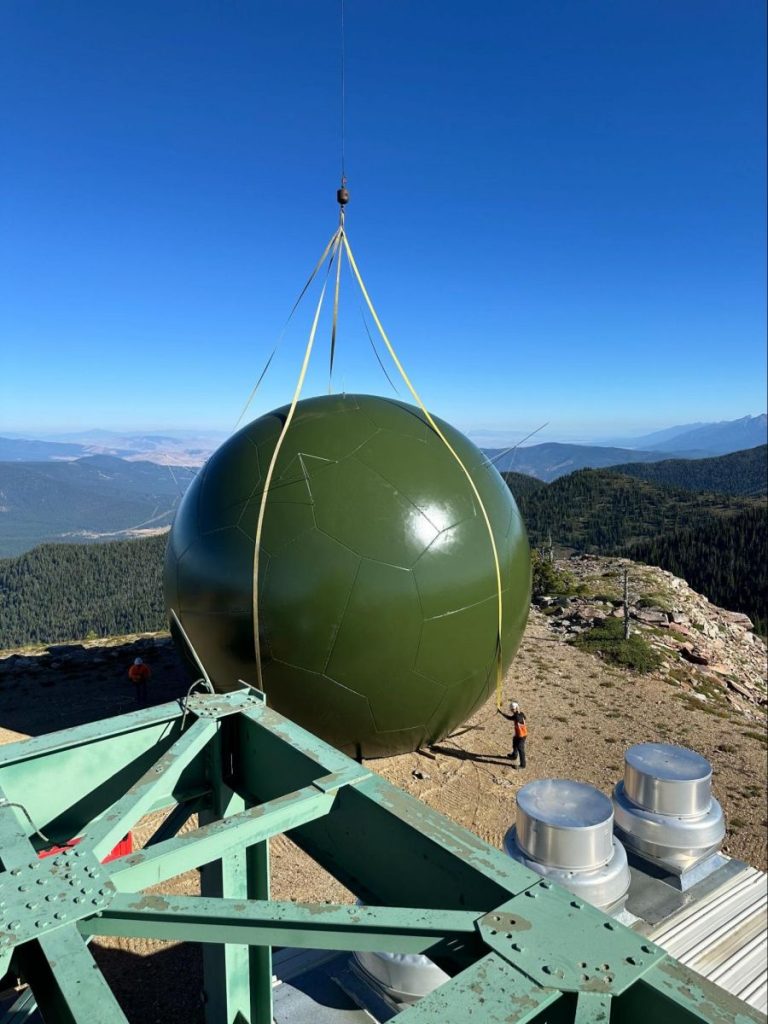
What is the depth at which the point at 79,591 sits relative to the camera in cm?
5675

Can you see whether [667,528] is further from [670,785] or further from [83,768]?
[83,768]

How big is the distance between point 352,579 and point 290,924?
373 cm

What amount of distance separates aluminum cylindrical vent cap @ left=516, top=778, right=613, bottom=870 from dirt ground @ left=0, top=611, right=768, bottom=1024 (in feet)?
8.29

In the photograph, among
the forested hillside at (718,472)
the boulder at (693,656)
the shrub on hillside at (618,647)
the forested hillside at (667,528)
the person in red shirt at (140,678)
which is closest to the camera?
the person in red shirt at (140,678)

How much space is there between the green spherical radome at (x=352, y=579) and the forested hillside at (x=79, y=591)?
4034 cm

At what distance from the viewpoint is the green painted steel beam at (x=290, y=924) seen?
2.04 m

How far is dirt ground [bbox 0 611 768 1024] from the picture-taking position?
227 inches

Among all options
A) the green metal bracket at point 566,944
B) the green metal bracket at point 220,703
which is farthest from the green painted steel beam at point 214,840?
the green metal bracket at point 220,703

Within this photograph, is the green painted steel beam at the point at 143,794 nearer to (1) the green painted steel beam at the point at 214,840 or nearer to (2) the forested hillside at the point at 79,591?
(1) the green painted steel beam at the point at 214,840

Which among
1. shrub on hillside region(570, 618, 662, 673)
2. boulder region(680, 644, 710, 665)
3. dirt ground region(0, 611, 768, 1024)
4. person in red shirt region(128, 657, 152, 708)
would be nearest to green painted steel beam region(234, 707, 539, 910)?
dirt ground region(0, 611, 768, 1024)

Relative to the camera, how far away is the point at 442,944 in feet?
6.79

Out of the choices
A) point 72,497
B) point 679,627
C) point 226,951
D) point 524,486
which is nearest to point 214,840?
point 226,951

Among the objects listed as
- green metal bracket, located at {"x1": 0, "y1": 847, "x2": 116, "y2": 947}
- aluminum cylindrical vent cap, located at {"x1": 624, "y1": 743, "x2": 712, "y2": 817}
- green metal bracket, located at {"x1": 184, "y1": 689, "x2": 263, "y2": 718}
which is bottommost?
aluminum cylindrical vent cap, located at {"x1": 624, "y1": 743, "x2": 712, "y2": 817}

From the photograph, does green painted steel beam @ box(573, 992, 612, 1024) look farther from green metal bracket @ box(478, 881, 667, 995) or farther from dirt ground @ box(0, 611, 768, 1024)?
dirt ground @ box(0, 611, 768, 1024)
